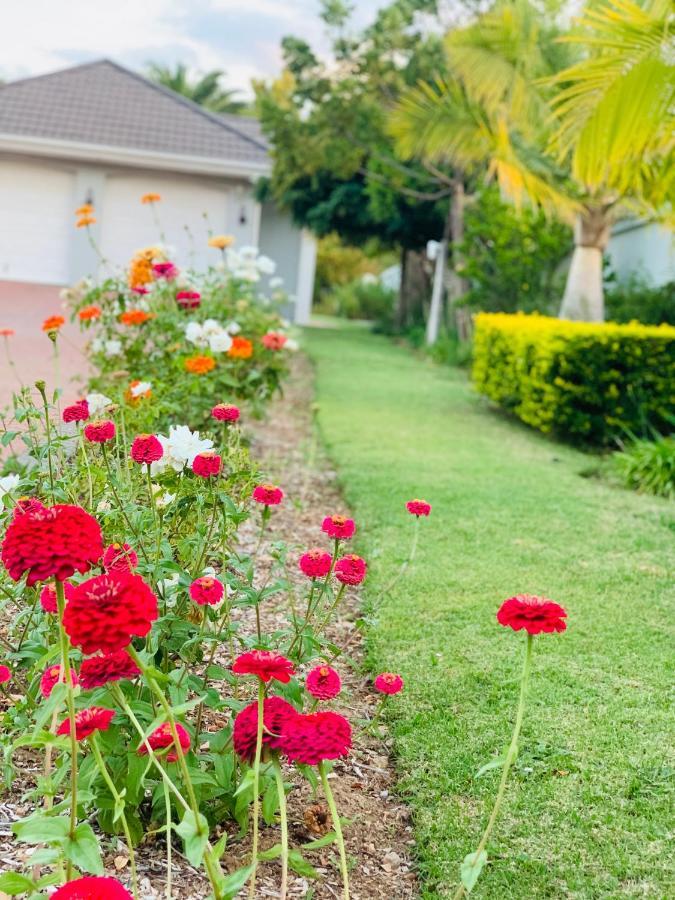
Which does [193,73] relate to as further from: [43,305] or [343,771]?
[343,771]

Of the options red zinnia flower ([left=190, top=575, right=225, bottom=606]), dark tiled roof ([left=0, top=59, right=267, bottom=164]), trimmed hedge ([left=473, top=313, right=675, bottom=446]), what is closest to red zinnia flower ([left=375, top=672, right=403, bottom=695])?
red zinnia flower ([left=190, top=575, right=225, bottom=606])

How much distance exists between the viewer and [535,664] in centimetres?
397

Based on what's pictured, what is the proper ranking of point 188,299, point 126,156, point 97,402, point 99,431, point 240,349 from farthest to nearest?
point 126,156
point 188,299
point 240,349
point 97,402
point 99,431

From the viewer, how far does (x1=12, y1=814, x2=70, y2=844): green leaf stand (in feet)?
5.84

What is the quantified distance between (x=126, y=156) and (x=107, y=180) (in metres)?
0.94

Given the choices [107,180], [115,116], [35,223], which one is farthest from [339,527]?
[115,116]

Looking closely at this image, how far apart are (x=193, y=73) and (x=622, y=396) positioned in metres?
38.4

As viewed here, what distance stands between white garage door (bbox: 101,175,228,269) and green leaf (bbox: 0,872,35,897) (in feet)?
59.4

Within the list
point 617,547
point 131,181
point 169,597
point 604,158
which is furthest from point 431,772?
point 131,181

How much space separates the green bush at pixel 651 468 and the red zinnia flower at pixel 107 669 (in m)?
6.15

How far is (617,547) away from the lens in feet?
18.9

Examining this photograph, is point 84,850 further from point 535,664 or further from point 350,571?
point 535,664

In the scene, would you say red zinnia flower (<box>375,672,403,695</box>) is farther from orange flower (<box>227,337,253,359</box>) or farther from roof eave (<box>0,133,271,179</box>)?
roof eave (<box>0,133,271,179</box>)

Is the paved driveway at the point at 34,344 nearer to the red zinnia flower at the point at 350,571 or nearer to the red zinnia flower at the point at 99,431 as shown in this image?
the red zinnia flower at the point at 99,431
